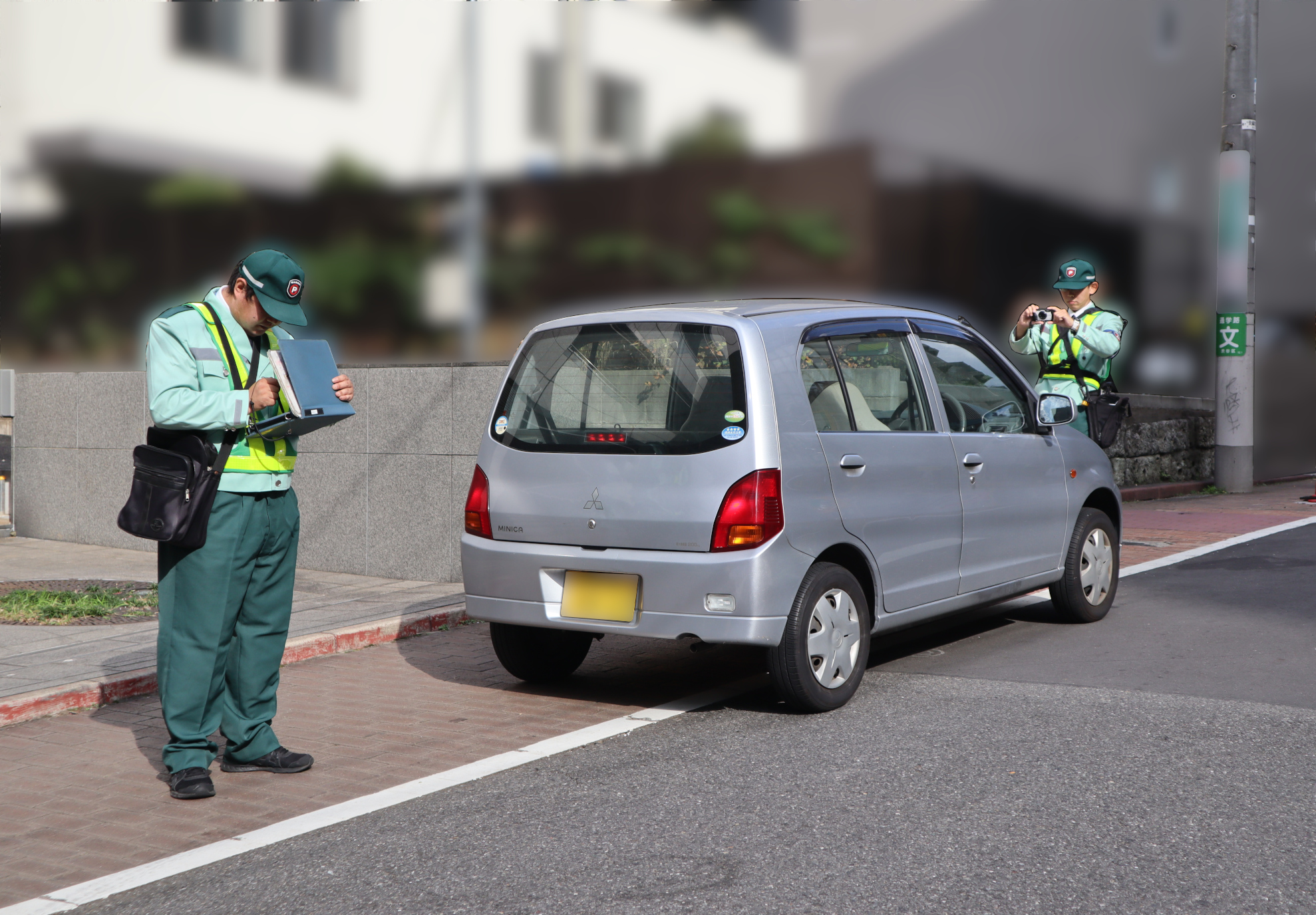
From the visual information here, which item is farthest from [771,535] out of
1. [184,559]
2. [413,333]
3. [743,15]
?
[743,15]

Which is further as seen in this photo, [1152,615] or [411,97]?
[411,97]

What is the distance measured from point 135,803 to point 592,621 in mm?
1875

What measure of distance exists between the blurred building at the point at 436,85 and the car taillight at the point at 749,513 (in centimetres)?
603

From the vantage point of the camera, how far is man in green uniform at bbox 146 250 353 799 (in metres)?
4.71

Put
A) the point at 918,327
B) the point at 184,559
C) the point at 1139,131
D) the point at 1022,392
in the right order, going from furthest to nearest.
Answer: the point at 1139,131, the point at 1022,392, the point at 918,327, the point at 184,559

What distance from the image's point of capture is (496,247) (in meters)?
11.1

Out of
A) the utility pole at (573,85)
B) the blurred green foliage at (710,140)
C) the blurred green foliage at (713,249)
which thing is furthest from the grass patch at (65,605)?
the blurred green foliage at (710,140)

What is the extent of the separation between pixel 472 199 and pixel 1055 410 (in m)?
5.55

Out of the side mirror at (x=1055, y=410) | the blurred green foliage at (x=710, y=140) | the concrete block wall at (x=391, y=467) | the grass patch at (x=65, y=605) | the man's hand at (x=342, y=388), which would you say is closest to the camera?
the man's hand at (x=342, y=388)

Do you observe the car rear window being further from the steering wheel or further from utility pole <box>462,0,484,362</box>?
utility pole <box>462,0,484,362</box>

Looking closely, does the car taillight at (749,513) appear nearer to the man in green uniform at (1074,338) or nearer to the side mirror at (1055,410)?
the side mirror at (1055,410)

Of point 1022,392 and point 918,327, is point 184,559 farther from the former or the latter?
point 1022,392

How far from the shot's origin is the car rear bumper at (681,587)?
18.2 feet

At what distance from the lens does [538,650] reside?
21.5 ft
